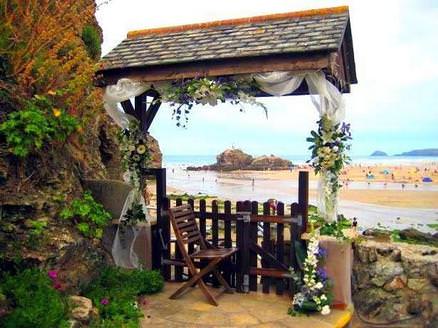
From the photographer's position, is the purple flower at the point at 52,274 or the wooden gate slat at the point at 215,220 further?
the wooden gate slat at the point at 215,220

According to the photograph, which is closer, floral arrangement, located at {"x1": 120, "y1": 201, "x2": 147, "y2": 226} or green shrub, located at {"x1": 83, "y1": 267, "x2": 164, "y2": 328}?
green shrub, located at {"x1": 83, "y1": 267, "x2": 164, "y2": 328}

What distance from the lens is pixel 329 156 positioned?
5.87 meters

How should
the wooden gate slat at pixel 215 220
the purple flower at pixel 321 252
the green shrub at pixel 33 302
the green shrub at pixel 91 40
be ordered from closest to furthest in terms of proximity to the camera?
1. the green shrub at pixel 33 302
2. the purple flower at pixel 321 252
3. the wooden gate slat at pixel 215 220
4. the green shrub at pixel 91 40

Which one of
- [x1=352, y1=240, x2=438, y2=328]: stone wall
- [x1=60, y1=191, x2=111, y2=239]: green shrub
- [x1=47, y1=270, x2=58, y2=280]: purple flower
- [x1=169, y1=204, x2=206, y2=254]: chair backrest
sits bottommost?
[x1=352, y1=240, x2=438, y2=328]: stone wall

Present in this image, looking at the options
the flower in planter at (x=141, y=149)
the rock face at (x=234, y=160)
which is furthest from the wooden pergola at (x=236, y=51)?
the rock face at (x=234, y=160)

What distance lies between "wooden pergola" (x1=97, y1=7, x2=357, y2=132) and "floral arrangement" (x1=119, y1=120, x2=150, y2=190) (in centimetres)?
17

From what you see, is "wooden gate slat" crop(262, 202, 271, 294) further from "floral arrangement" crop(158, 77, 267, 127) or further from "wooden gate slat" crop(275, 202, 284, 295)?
"floral arrangement" crop(158, 77, 267, 127)

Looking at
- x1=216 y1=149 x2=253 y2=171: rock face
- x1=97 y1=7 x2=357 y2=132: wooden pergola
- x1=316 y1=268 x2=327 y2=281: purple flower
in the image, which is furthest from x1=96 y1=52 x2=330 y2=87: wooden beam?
x1=216 y1=149 x2=253 y2=171: rock face

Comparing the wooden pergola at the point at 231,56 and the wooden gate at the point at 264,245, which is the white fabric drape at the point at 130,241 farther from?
the wooden gate at the point at 264,245

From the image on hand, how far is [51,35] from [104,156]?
25.6ft

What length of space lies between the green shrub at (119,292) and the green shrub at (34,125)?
1798 millimetres

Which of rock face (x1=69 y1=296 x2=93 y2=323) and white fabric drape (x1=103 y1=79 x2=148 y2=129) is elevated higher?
white fabric drape (x1=103 y1=79 x2=148 y2=129)

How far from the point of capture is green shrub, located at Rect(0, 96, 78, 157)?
4336mm

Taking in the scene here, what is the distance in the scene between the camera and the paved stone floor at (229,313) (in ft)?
16.9
